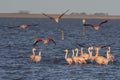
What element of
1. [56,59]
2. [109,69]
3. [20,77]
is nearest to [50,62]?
[56,59]

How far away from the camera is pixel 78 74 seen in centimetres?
4188

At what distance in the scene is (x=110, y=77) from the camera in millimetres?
40562

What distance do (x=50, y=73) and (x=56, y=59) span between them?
9587 mm

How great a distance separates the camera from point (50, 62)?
4916cm

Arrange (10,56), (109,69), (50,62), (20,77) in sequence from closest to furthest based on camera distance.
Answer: (20,77), (109,69), (50,62), (10,56)

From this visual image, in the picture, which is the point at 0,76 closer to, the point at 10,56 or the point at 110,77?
the point at 110,77

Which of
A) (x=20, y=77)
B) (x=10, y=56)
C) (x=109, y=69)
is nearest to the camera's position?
(x=20, y=77)

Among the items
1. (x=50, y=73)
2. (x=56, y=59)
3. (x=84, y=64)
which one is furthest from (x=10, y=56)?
(x=50, y=73)

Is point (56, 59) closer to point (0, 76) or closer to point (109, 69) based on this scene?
point (109, 69)

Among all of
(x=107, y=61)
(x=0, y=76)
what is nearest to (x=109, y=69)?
(x=107, y=61)

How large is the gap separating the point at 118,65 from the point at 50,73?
723 centimetres

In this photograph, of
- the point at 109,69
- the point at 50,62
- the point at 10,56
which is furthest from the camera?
the point at 10,56

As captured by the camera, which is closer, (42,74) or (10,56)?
(42,74)

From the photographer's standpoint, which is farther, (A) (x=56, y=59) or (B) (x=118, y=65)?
(A) (x=56, y=59)
